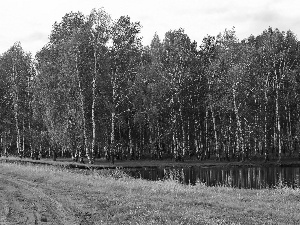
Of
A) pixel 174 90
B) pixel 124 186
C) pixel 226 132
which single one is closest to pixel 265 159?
pixel 226 132

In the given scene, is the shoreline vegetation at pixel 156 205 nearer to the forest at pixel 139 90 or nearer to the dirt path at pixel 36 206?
the dirt path at pixel 36 206

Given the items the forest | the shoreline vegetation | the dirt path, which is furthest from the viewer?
the forest

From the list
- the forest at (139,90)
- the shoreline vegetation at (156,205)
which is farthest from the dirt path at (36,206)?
the forest at (139,90)

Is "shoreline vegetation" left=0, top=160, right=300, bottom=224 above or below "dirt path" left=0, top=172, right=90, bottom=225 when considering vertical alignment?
below

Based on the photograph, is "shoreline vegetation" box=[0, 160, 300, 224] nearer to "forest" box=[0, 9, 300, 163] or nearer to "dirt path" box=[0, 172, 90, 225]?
"dirt path" box=[0, 172, 90, 225]

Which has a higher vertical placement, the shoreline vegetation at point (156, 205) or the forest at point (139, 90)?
the forest at point (139, 90)

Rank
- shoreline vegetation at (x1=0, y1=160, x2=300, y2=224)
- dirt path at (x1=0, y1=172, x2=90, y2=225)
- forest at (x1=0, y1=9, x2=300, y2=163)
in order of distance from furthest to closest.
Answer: forest at (x1=0, y1=9, x2=300, y2=163)
shoreline vegetation at (x1=0, y1=160, x2=300, y2=224)
dirt path at (x1=0, y1=172, x2=90, y2=225)

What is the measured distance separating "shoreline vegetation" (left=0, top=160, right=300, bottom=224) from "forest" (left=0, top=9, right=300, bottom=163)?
26999mm

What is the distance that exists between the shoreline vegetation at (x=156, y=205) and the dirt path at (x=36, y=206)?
0.04 meters

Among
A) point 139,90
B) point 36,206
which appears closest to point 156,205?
point 36,206

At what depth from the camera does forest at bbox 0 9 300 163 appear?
5272 cm

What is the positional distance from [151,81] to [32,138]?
2183 centimetres

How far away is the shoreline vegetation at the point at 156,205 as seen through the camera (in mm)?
14742

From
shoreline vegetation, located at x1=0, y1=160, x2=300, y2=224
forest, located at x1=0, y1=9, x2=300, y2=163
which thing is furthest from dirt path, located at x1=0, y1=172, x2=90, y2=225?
forest, located at x1=0, y1=9, x2=300, y2=163
